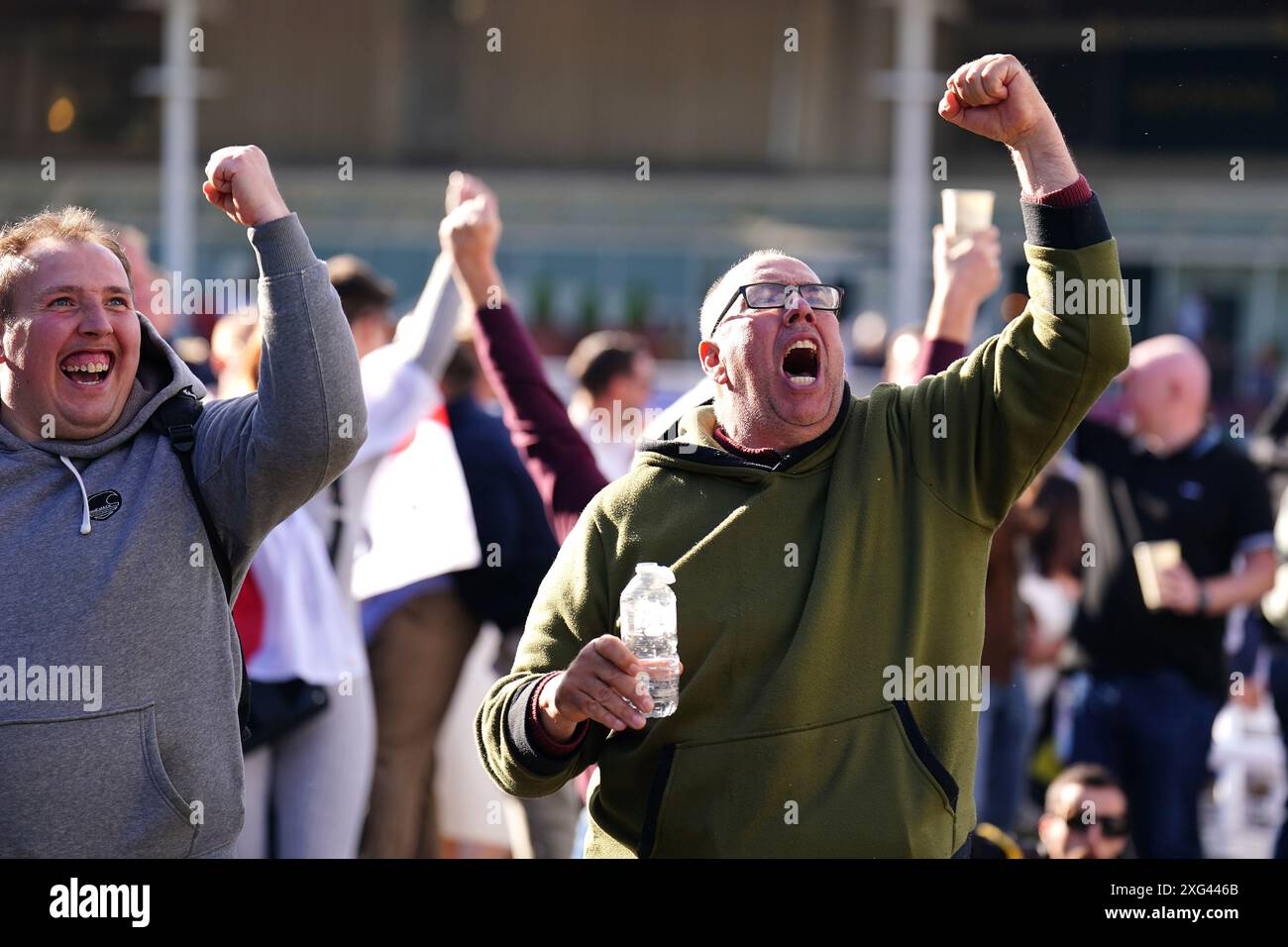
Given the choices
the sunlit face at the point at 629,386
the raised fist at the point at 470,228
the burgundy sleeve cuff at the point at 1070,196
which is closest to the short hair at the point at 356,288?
the raised fist at the point at 470,228

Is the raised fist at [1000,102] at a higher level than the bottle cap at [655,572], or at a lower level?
higher

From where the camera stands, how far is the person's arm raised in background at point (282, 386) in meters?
3.26

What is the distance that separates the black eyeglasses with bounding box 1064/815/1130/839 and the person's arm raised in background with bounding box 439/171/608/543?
2.05 meters

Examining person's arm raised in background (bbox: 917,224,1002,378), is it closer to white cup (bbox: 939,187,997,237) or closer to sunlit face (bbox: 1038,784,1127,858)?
white cup (bbox: 939,187,997,237)

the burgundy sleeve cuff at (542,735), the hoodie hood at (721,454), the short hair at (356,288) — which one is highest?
the short hair at (356,288)

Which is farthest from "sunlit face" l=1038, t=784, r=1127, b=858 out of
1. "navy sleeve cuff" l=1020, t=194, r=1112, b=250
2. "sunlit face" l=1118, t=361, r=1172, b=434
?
"navy sleeve cuff" l=1020, t=194, r=1112, b=250

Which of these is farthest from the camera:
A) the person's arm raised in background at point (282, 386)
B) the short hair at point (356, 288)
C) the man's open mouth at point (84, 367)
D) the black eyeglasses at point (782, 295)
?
the short hair at point (356, 288)

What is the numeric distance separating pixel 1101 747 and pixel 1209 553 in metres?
0.88

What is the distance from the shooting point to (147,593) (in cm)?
326

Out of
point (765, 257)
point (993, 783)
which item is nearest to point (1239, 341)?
point (993, 783)

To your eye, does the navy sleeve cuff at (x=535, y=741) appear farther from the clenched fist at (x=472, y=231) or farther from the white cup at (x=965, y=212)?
the clenched fist at (x=472, y=231)

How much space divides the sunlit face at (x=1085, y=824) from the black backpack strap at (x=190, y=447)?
3.04m

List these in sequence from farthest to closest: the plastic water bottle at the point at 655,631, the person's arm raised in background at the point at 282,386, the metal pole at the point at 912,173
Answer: the metal pole at the point at 912,173 → the person's arm raised in background at the point at 282,386 → the plastic water bottle at the point at 655,631
